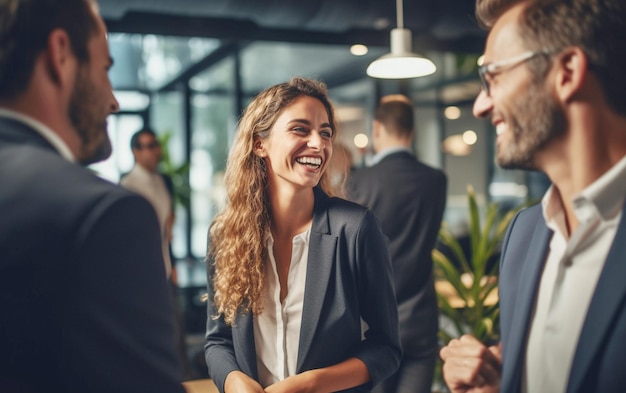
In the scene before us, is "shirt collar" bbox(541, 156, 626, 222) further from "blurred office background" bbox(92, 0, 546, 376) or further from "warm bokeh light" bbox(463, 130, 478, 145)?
"warm bokeh light" bbox(463, 130, 478, 145)

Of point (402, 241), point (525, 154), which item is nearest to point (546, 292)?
point (525, 154)

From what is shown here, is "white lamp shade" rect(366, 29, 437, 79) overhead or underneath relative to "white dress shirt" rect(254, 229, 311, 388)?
overhead

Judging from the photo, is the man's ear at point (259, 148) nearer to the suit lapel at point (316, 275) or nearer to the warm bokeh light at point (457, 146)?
the suit lapel at point (316, 275)

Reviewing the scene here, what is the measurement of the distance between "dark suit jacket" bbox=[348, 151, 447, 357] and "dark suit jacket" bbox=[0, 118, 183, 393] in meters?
2.36

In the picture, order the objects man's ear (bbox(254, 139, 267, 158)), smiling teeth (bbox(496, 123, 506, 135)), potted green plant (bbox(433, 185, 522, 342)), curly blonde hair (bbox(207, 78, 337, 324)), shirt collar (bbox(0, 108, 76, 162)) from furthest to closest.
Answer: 1. potted green plant (bbox(433, 185, 522, 342))
2. man's ear (bbox(254, 139, 267, 158))
3. curly blonde hair (bbox(207, 78, 337, 324))
4. smiling teeth (bbox(496, 123, 506, 135))
5. shirt collar (bbox(0, 108, 76, 162))

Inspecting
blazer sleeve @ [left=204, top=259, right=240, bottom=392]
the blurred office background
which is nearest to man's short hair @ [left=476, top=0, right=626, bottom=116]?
blazer sleeve @ [left=204, top=259, right=240, bottom=392]

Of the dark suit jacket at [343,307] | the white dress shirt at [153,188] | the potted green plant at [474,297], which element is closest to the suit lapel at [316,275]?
the dark suit jacket at [343,307]

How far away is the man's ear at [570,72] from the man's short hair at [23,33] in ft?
2.94

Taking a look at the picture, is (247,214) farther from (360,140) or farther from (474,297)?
(360,140)

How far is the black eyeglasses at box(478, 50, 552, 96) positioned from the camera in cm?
114

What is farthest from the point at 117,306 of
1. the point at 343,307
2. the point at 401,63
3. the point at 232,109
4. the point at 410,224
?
the point at 232,109

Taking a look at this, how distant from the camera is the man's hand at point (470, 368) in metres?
1.15

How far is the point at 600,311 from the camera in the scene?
39.3 inches

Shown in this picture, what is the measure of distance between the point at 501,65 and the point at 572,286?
46cm
